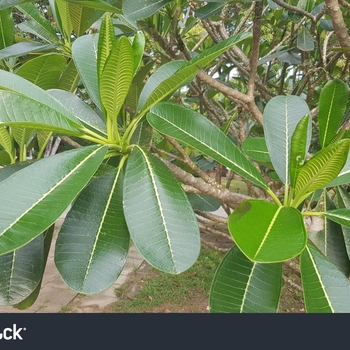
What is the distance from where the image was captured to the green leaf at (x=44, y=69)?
81 centimetres

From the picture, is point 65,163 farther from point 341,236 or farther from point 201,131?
point 341,236

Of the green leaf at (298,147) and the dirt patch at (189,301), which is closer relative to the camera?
the green leaf at (298,147)

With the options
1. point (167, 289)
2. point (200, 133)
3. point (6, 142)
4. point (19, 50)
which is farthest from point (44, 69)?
point (167, 289)

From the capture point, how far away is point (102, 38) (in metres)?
0.59

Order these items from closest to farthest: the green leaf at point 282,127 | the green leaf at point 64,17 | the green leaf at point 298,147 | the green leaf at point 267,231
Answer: the green leaf at point 267,231
the green leaf at point 298,147
the green leaf at point 282,127
the green leaf at point 64,17

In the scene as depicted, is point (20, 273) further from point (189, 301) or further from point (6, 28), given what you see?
point (189, 301)

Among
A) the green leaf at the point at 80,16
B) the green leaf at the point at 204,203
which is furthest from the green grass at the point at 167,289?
the green leaf at the point at 80,16

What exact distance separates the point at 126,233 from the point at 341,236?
425mm

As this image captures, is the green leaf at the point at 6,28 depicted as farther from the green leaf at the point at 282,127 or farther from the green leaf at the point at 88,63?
the green leaf at the point at 282,127

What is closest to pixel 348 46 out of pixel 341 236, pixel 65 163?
pixel 341 236

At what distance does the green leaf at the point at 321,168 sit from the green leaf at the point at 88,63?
377 millimetres

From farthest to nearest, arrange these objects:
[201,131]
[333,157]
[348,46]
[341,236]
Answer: [348,46]
[341,236]
[201,131]
[333,157]

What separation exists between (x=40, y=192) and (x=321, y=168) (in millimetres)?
378

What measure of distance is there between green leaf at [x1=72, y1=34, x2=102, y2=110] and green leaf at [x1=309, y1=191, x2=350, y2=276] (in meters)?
0.49
